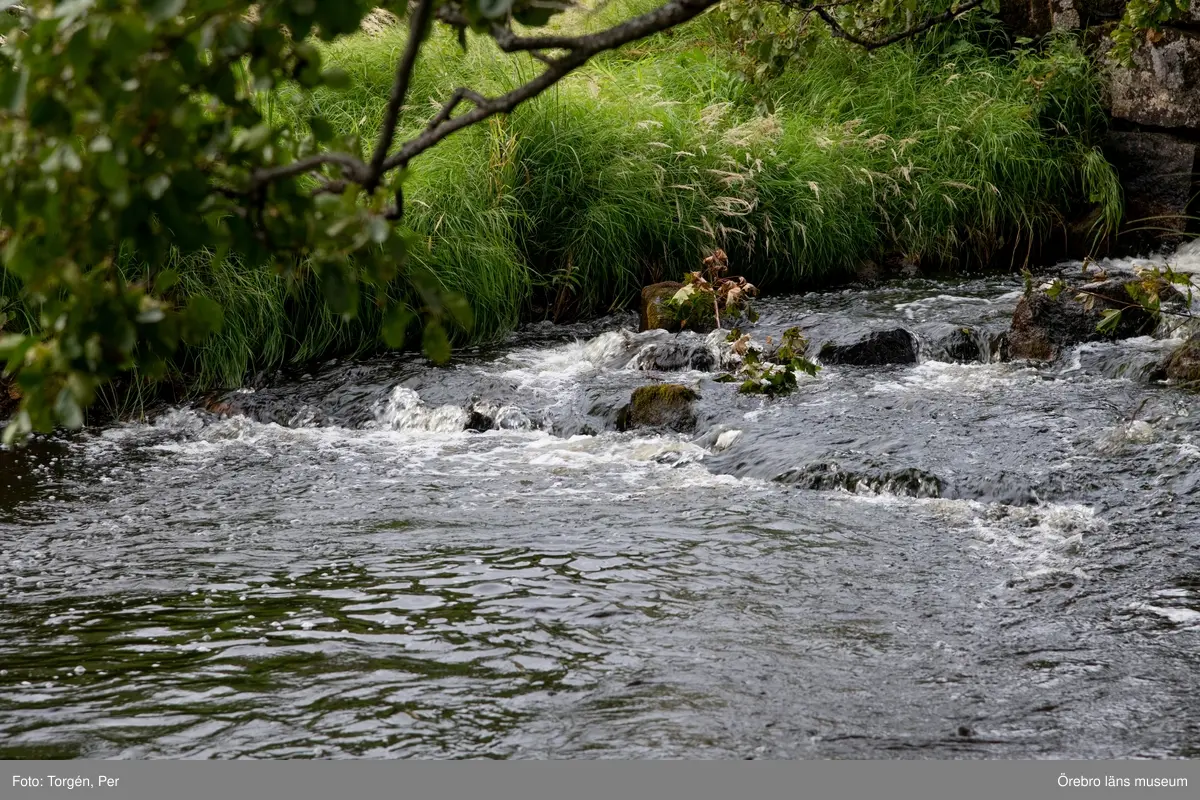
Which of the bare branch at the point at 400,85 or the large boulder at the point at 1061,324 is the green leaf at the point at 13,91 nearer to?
the bare branch at the point at 400,85

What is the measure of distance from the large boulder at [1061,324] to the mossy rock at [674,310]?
7.32 feet

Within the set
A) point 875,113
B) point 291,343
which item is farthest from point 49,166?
point 875,113

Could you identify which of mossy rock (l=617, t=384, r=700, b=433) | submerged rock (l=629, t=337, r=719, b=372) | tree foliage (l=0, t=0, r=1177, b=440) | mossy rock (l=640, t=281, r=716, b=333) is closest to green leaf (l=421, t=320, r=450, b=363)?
tree foliage (l=0, t=0, r=1177, b=440)

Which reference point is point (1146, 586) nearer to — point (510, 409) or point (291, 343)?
point (510, 409)

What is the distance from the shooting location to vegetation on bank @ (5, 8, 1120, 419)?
950 centimetres

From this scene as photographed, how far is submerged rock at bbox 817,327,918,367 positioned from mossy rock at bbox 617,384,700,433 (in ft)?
4.96

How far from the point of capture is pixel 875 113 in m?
12.4

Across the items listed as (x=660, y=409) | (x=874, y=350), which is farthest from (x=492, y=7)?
(x=874, y=350)

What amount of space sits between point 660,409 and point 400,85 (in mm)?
5501

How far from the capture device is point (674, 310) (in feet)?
30.4

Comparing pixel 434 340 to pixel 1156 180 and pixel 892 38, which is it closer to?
pixel 892 38

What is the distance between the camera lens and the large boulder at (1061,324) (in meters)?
8.42

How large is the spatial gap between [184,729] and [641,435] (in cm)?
419

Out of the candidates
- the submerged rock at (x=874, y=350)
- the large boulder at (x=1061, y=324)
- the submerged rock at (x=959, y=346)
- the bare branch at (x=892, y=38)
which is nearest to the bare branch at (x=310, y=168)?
the bare branch at (x=892, y=38)
